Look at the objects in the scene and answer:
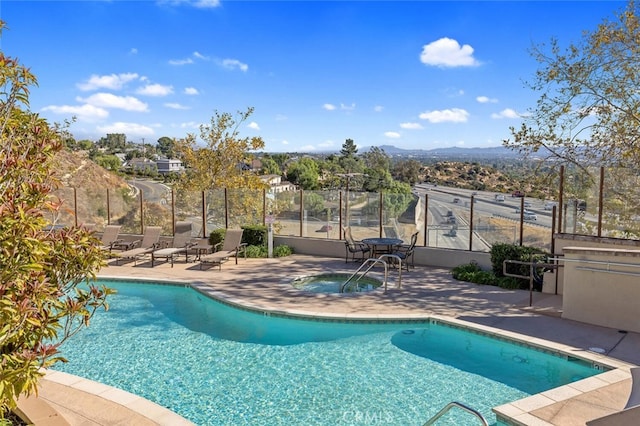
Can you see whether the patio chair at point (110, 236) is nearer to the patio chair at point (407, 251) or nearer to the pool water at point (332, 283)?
the pool water at point (332, 283)

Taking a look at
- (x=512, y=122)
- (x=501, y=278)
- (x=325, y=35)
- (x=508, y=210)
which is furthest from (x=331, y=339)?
(x=325, y=35)

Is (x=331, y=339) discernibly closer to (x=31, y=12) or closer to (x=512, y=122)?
(x=512, y=122)

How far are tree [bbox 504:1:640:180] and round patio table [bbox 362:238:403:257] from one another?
5.05 meters

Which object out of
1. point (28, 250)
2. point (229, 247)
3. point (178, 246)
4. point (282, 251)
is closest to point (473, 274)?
point (282, 251)

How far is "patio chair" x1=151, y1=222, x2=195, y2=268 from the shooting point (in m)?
13.9

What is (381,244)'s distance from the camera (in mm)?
13086

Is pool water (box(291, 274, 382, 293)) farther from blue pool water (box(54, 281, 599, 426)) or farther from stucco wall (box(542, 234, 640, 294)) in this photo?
stucco wall (box(542, 234, 640, 294))

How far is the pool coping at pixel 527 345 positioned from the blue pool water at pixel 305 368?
0.12 m

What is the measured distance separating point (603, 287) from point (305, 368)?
5.10 metres

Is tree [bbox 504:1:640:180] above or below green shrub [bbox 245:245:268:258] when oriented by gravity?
above

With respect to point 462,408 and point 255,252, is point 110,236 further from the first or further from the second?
point 462,408

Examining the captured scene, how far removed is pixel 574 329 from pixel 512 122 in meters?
8.65

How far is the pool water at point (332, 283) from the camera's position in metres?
11.5

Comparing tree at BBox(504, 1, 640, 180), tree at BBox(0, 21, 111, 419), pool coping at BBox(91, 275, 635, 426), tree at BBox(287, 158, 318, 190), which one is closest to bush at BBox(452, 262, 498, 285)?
pool coping at BBox(91, 275, 635, 426)
